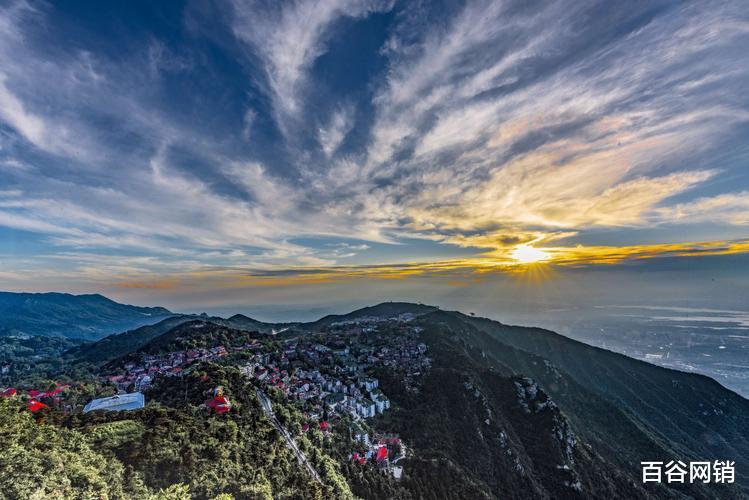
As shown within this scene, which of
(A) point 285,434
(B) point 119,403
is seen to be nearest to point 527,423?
(A) point 285,434

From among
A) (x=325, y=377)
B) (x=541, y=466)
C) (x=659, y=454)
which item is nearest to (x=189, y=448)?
(x=325, y=377)

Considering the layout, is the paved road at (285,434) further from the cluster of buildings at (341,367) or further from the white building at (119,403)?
the white building at (119,403)

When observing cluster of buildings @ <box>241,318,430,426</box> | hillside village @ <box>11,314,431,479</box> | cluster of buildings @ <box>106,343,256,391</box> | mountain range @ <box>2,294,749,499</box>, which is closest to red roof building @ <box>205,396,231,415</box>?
hillside village @ <box>11,314,431,479</box>

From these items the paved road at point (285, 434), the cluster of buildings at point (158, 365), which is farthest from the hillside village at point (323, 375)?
the paved road at point (285, 434)

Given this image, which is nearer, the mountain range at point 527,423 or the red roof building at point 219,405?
the red roof building at point 219,405

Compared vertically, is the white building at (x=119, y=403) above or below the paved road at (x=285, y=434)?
above

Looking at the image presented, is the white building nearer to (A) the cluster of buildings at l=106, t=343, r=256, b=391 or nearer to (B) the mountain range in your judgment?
(B) the mountain range

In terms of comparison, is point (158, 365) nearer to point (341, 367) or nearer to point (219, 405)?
point (341, 367)

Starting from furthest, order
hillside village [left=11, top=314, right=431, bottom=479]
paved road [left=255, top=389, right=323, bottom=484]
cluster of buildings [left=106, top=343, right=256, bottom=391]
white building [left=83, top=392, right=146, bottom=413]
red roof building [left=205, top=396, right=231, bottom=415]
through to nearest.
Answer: cluster of buildings [left=106, top=343, right=256, bottom=391] → hillside village [left=11, top=314, right=431, bottom=479] → white building [left=83, top=392, right=146, bottom=413] → red roof building [left=205, top=396, right=231, bottom=415] → paved road [left=255, top=389, right=323, bottom=484]
